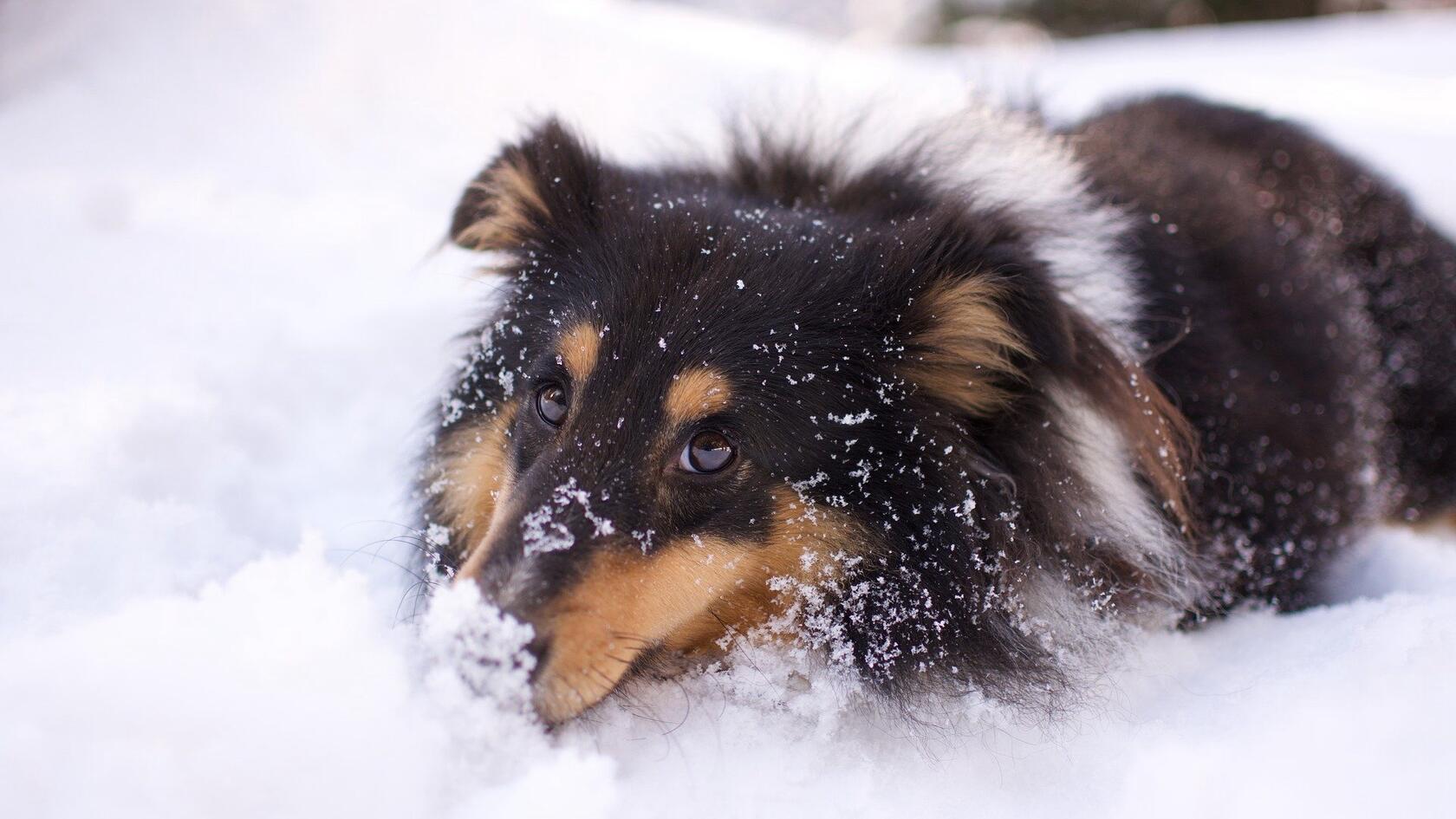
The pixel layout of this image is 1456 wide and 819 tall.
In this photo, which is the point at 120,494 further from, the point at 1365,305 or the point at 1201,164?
the point at 1365,305

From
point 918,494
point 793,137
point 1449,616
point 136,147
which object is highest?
point 136,147

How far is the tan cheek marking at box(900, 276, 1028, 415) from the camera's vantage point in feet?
6.76

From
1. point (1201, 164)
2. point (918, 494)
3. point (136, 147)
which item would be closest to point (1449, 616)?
point (918, 494)

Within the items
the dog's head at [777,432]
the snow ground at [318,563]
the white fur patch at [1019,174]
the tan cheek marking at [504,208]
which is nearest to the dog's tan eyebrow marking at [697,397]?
the dog's head at [777,432]

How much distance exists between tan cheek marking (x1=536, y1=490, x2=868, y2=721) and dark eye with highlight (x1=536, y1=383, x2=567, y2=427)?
0.38 metres

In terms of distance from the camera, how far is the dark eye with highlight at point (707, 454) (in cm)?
202

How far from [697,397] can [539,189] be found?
0.79 metres

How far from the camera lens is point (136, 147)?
426 cm

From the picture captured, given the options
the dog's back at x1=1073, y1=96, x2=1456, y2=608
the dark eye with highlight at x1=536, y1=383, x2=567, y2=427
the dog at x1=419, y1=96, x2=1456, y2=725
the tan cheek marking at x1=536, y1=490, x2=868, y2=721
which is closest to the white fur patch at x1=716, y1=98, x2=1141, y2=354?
the dog at x1=419, y1=96, x2=1456, y2=725

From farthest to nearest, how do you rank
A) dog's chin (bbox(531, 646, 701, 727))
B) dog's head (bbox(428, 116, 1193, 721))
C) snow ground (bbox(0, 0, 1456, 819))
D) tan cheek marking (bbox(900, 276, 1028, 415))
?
tan cheek marking (bbox(900, 276, 1028, 415))
dog's head (bbox(428, 116, 1193, 721))
dog's chin (bbox(531, 646, 701, 727))
snow ground (bbox(0, 0, 1456, 819))

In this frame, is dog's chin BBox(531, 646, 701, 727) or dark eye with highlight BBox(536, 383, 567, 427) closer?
dog's chin BBox(531, 646, 701, 727)

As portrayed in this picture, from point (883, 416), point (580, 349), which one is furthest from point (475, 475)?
point (883, 416)

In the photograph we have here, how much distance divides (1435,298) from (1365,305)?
1.09 feet

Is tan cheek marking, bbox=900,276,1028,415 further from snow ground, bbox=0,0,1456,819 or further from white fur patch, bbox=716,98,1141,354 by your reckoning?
snow ground, bbox=0,0,1456,819
